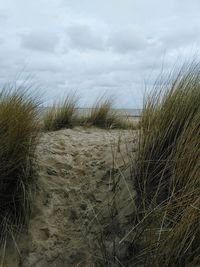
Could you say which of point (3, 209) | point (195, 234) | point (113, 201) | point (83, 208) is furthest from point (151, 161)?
point (3, 209)

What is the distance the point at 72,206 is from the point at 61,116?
2.56 meters

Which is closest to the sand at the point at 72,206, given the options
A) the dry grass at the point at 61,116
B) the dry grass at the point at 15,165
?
the dry grass at the point at 15,165

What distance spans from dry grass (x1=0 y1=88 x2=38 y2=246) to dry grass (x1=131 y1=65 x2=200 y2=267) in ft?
2.86

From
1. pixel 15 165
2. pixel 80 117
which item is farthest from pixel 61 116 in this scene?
pixel 15 165

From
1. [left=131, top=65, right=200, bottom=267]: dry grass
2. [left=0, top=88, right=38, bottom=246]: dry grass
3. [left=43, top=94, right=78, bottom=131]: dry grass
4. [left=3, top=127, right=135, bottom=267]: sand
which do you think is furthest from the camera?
[left=43, top=94, right=78, bottom=131]: dry grass

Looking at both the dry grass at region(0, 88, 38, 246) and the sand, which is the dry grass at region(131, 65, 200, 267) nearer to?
the sand

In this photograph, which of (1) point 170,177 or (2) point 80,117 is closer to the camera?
(1) point 170,177

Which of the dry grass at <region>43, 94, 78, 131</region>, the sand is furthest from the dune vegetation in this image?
the sand

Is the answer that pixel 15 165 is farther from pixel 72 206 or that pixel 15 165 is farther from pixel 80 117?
pixel 80 117

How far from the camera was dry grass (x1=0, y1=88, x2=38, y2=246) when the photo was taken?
143 inches

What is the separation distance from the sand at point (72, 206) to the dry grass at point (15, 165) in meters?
Answer: 0.12

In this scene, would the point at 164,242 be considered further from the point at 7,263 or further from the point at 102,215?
the point at 7,263

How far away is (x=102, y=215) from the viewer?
3.60 metres

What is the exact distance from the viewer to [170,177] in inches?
136
